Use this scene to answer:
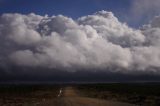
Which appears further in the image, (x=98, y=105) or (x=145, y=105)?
(x=145, y=105)

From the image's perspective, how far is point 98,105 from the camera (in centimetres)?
4216

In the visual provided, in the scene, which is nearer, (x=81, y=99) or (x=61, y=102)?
(x=61, y=102)

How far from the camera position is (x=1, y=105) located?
47969 millimetres

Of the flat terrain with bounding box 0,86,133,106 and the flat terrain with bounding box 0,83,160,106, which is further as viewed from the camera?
the flat terrain with bounding box 0,83,160,106

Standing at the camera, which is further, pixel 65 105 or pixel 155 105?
pixel 155 105

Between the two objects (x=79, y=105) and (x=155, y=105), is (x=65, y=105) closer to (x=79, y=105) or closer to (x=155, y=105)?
(x=79, y=105)

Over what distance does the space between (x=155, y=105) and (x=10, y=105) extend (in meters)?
18.8

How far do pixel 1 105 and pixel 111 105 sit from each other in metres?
15.0

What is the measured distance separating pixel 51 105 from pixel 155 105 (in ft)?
46.1

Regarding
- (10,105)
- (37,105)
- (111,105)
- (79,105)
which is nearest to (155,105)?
(111,105)

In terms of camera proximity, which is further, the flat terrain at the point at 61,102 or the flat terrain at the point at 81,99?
the flat terrain at the point at 81,99

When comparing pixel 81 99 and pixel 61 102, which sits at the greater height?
pixel 81 99

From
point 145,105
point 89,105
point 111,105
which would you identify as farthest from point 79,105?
point 145,105

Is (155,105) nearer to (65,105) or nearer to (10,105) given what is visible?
(65,105)
